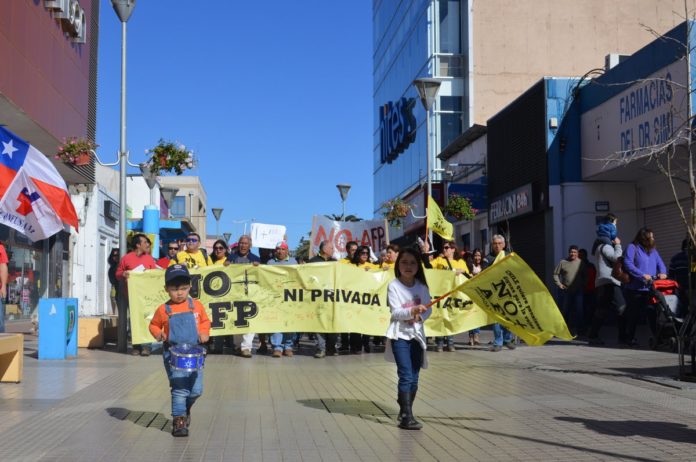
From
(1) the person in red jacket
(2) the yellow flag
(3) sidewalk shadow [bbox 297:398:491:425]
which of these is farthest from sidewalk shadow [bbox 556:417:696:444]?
(2) the yellow flag

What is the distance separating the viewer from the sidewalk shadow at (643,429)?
7055 millimetres

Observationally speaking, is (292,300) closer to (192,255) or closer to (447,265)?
(192,255)

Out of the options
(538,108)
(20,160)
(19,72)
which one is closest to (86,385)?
(20,160)

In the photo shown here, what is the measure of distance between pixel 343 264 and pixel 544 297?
7178 mm

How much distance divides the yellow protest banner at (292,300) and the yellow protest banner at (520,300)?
636 cm

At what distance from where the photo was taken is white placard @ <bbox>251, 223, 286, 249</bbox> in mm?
22688

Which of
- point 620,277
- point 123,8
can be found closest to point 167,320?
point 620,277

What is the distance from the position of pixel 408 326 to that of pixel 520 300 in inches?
41.7

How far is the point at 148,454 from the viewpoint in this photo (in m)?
6.45

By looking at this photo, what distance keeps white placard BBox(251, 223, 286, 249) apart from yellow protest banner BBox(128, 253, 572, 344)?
7.80m

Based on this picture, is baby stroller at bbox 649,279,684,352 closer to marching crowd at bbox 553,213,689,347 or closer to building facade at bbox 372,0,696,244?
marching crowd at bbox 553,213,689,347

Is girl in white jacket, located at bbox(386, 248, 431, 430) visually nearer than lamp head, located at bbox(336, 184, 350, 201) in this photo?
Yes

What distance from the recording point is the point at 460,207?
94.3 ft

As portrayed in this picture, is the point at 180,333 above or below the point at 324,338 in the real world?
above
